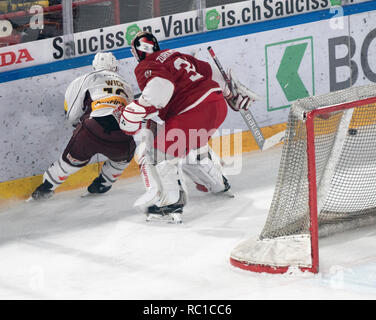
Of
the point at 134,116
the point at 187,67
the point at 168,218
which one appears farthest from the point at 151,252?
the point at 187,67

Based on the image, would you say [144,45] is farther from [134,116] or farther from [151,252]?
[151,252]

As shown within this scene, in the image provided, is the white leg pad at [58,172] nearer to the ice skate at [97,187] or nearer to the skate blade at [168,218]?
the ice skate at [97,187]

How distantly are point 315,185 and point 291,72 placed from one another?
7.39 feet

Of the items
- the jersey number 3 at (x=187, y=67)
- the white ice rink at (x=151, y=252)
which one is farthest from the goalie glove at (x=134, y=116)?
the white ice rink at (x=151, y=252)

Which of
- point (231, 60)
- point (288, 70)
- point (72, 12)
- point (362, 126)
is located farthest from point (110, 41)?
point (362, 126)

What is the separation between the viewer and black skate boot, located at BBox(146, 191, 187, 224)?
5023 millimetres

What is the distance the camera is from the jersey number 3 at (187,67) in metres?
4.95

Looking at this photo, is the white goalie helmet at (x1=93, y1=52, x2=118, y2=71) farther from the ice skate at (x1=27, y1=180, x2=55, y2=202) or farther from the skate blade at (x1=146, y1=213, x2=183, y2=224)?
the skate blade at (x1=146, y1=213, x2=183, y2=224)

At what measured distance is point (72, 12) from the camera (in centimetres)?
563

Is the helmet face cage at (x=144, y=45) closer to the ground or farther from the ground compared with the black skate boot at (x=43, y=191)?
farther from the ground

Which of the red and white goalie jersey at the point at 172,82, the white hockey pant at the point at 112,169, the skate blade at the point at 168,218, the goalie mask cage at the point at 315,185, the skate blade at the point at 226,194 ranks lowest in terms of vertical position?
the skate blade at the point at 226,194

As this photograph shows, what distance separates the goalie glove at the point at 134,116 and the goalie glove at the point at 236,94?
1.61 ft

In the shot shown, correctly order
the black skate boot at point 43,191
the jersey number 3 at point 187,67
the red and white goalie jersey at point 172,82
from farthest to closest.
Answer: the black skate boot at point 43,191, the jersey number 3 at point 187,67, the red and white goalie jersey at point 172,82

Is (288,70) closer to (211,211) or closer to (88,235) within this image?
(211,211)
